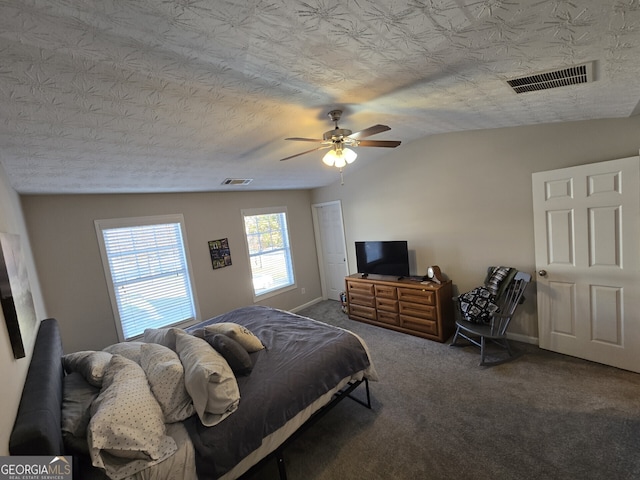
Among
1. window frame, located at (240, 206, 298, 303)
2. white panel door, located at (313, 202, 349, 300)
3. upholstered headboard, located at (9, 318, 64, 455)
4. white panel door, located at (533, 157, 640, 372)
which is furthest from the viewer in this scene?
white panel door, located at (313, 202, 349, 300)

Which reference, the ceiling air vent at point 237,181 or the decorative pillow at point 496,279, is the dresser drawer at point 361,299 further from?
the ceiling air vent at point 237,181

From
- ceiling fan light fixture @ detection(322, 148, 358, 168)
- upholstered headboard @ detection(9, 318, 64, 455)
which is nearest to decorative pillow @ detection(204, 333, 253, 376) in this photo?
upholstered headboard @ detection(9, 318, 64, 455)

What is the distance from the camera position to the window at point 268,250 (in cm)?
479

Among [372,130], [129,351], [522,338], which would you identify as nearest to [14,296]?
[129,351]

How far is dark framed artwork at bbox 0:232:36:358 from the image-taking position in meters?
1.32

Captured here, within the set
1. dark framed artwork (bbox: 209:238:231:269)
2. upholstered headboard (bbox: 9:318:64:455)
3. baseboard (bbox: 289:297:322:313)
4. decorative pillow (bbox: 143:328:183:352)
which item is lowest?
baseboard (bbox: 289:297:322:313)

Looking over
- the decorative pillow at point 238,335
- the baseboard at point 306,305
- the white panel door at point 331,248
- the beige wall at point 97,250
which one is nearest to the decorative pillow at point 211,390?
the decorative pillow at point 238,335

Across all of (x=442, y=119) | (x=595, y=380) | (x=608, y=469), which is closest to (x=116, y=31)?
(x=442, y=119)

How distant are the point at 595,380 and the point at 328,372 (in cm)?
249

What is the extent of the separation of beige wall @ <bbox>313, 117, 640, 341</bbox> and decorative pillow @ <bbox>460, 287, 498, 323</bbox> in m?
0.52

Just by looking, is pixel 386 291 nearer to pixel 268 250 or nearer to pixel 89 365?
pixel 268 250

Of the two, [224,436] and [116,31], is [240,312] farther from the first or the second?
[116,31]

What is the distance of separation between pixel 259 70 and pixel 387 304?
3381 mm

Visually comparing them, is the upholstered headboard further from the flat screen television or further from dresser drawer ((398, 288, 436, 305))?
the flat screen television
